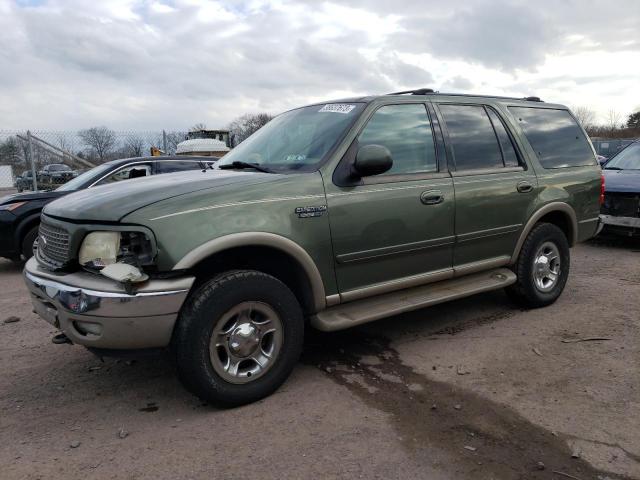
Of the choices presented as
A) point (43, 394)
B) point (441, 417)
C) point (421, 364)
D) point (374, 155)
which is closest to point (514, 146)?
point (374, 155)

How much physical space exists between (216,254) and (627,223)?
23.1ft

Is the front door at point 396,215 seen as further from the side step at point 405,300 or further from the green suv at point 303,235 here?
the side step at point 405,300

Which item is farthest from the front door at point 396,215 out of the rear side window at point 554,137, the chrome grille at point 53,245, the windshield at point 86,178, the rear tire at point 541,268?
the windshield at point 86,178

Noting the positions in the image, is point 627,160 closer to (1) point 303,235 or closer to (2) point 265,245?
(1) point 303,235

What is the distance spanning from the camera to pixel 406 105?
4.19 metres

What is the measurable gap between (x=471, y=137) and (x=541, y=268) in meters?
1.55

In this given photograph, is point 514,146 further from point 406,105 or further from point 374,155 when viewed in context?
point 374,155

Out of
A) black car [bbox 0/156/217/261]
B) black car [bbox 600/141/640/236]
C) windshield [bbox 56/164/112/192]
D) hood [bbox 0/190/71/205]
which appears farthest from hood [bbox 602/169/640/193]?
hood [bbox 0/190/71/205]

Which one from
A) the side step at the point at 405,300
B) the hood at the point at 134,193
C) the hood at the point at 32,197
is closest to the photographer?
the hood at the point at 134,193

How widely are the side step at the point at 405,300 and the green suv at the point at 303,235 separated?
13 mm

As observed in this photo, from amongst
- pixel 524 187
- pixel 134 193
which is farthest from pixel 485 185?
pixel 134 193

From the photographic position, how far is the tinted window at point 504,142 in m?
4.76

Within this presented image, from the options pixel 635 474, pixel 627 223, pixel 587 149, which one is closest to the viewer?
pixel 635 474

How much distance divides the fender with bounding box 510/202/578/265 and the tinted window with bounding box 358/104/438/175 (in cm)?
125
